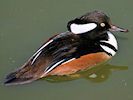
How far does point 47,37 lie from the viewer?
6.79 meters

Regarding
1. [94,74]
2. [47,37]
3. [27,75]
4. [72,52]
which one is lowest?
[94,74]

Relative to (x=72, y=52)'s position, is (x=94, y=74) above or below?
below

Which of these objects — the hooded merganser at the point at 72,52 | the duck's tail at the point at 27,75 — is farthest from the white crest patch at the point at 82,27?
the duck's tail at the point at 27,75

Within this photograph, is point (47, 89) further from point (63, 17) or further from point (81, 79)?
point (63, 17)

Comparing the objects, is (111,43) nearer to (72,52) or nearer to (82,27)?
(82,27)

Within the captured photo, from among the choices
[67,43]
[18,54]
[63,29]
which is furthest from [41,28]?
[67,43]

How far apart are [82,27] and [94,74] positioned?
998 millimetres

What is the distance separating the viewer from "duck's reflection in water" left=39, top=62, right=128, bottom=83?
590 centimetres

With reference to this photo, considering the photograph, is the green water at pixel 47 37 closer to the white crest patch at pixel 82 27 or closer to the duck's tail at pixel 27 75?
the duck's tail at pixel 27 75

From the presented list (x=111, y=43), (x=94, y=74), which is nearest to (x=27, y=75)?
(x=94, y=74)

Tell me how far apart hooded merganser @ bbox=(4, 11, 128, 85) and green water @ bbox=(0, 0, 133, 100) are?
0.72 ft

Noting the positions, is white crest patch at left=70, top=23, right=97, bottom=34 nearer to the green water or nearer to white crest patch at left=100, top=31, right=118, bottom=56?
white crest patch at left=100, top=31, right=118, bottom=56

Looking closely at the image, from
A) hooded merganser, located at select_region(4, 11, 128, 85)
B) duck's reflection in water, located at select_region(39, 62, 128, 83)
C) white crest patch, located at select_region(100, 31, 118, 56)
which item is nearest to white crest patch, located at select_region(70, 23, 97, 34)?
hooded merganser, located at select_region(4, 11, 128, 85)

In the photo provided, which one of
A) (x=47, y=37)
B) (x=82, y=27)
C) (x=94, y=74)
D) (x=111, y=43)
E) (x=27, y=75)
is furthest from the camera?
(x=47, y=37)
